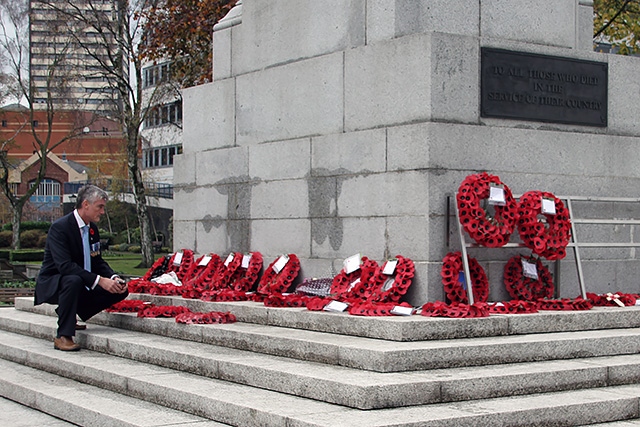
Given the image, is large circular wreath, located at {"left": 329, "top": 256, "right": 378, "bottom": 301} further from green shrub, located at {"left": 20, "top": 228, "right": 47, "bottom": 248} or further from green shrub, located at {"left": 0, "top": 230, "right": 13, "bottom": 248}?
green shrub, located at {"left": 0, "top": 230, "right": 13, "bottom": 248}

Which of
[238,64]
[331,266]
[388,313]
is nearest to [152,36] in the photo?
[238,64]

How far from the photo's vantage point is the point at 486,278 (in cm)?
978

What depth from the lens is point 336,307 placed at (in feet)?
31.6

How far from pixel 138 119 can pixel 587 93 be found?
29008 mm

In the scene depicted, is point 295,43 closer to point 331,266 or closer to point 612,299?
point 331,266

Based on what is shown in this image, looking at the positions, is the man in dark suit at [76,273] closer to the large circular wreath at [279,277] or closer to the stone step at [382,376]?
the stone step at [382,376]

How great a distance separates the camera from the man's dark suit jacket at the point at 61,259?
1015cm

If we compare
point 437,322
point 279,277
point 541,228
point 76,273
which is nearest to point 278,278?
point 279,277

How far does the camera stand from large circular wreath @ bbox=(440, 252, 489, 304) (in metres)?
9.54

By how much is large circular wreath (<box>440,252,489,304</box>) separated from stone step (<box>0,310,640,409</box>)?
151 cm

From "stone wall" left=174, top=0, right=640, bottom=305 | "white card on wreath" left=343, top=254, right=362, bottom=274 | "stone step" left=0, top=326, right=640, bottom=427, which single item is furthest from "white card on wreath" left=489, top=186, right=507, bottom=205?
"stone step" left=0, top=326, right=640, bottom=427

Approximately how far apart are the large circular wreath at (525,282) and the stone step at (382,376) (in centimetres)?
159

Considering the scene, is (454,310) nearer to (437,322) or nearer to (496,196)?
(437,322)

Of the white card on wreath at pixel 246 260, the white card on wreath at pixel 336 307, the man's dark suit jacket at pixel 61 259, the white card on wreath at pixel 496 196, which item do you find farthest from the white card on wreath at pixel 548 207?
the man's dark suit jacket at pixel 61 259
